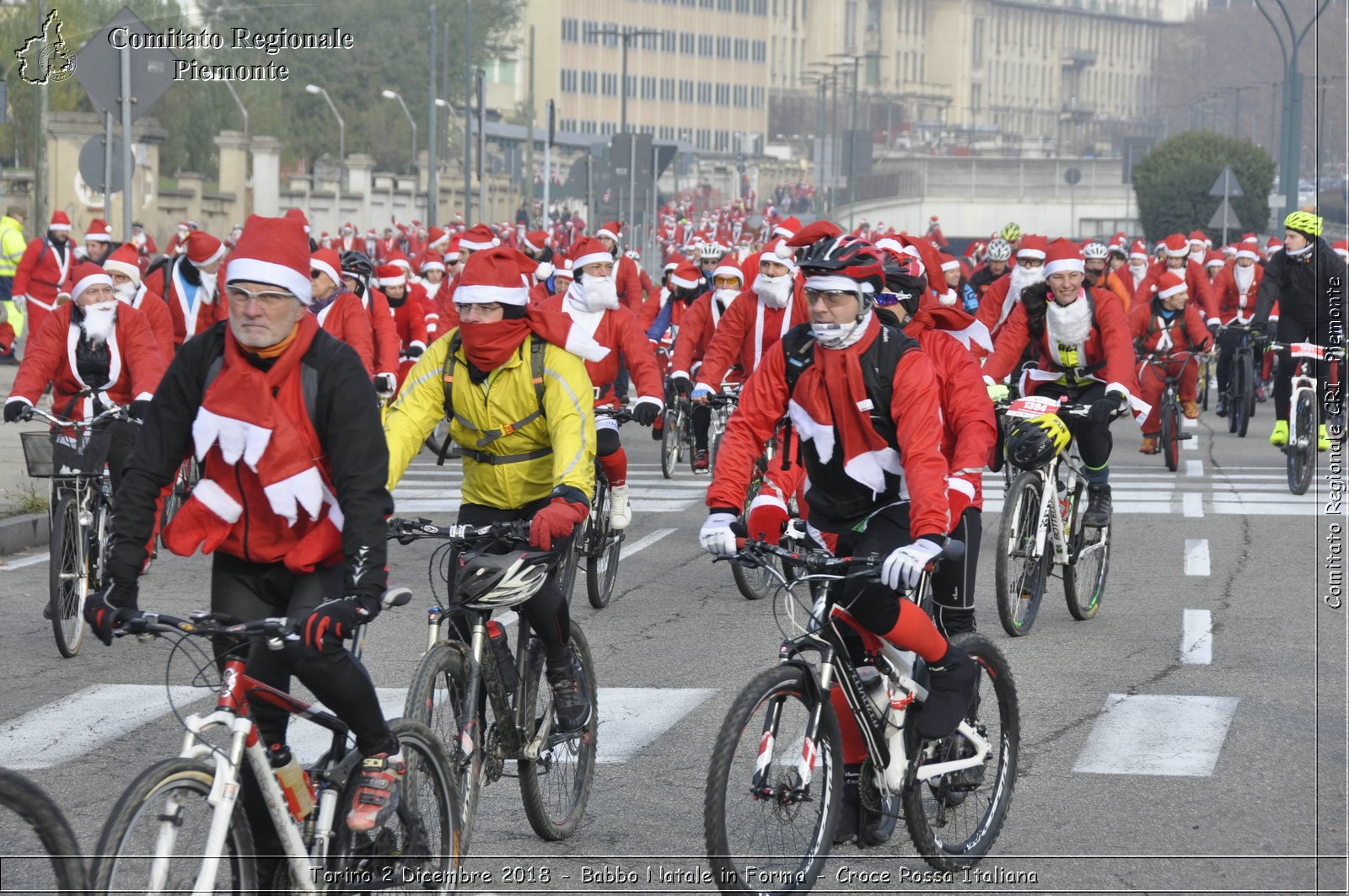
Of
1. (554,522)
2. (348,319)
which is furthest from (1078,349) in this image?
(554,522)

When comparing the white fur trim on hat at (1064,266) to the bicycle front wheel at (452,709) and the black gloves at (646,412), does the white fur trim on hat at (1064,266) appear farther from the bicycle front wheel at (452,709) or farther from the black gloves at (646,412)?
the bicycle front wheel at (452,709)

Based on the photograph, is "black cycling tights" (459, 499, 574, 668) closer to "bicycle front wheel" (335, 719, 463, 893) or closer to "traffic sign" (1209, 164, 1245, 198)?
"bicycle front wheel" (335, 719, 463, 893)

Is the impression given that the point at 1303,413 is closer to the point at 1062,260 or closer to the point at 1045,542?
the point at 1062,260

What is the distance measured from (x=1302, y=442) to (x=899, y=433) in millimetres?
11133

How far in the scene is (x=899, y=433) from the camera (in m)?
5.81

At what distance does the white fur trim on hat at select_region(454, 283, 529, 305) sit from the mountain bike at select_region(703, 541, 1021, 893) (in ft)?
3.90

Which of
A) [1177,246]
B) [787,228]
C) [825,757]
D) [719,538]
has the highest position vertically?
[1177,246]

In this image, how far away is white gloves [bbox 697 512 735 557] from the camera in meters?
5.41

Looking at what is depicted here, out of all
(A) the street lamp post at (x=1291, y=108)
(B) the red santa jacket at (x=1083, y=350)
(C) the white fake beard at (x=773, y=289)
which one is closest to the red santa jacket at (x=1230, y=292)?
(A) the street lamp post at (x=1291, y=108)

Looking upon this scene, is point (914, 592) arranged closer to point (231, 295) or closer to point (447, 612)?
point (447, 612)

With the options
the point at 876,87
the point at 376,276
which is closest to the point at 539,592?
the point at 376,276

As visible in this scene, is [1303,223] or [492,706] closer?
[492,706]

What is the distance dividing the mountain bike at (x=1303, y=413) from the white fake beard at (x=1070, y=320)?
5.66 metres

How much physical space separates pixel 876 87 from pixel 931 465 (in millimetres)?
157648
